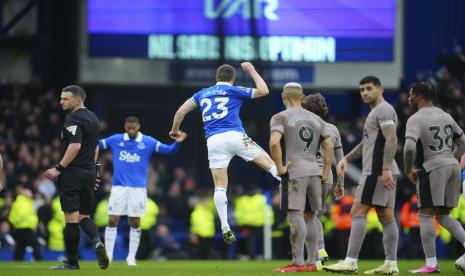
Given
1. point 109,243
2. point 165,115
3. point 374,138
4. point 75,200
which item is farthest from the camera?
point 165,115

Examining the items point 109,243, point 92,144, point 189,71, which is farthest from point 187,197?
point 92,144

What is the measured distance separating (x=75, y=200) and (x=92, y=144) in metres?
0.73

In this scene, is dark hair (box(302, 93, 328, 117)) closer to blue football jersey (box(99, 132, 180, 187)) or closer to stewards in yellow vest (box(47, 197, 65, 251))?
blue football jersey (box(99, 132, 180, 187))

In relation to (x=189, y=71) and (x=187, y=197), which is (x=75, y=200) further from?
(x=189, y=71)

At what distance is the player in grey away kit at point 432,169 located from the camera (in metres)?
13.2

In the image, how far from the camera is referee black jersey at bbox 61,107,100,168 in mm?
13867

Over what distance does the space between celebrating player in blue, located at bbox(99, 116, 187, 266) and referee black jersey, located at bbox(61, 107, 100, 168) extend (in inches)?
132

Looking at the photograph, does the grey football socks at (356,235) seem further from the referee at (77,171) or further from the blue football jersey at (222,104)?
the referee at (77,171)

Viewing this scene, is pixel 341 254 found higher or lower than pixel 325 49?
lower

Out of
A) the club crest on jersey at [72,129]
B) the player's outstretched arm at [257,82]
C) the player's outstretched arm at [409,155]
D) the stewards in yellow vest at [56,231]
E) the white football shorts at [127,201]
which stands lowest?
the stewards in yellow vest at [56,231]

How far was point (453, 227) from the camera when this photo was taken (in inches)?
527

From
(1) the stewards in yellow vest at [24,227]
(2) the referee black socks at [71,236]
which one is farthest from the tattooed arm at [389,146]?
(1) the stewards in yellow vest at [24,227]

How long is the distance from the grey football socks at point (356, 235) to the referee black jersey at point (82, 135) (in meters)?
3.36

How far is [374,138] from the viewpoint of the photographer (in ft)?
42.1
